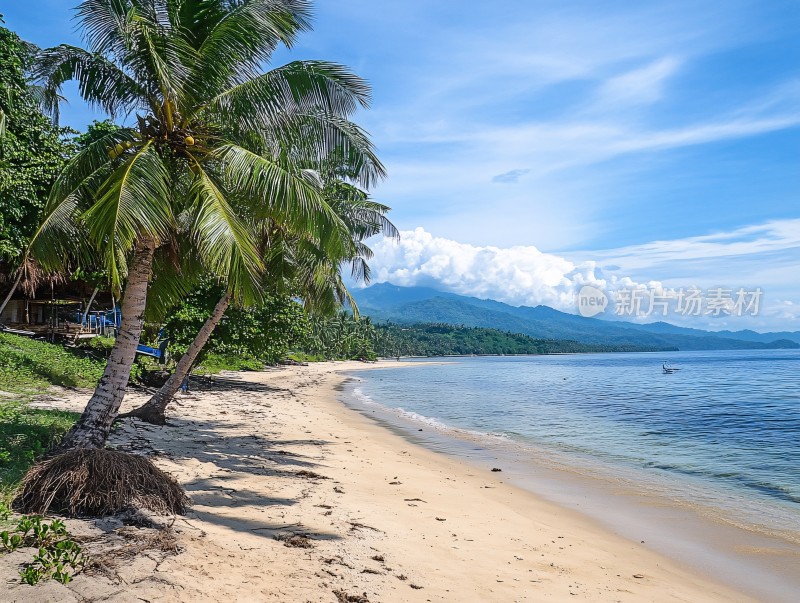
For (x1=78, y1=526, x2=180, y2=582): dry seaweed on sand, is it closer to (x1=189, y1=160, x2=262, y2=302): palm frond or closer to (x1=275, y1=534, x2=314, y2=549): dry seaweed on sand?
(x1=275, y1=534, x2=314, y2=549): dry seaweed on sand

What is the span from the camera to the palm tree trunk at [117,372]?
22.6ft

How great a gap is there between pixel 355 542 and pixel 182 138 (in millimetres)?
6021

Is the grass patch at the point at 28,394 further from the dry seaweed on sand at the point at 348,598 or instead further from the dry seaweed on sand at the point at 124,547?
the dry seaweed on sand at the point at 348,598

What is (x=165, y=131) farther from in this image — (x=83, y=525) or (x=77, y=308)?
(x=77, y=308)

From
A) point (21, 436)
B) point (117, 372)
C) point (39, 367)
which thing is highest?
point (117, 372)

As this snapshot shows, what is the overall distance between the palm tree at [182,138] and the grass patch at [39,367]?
771 cm

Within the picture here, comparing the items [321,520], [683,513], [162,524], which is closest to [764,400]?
[683,513]

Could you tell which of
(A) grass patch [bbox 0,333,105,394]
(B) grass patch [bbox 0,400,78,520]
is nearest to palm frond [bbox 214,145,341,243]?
(B) grass patch [bbox 0,400,78,520]

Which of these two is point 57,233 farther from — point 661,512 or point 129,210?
point 661,512

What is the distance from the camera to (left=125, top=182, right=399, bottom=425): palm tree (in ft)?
39.9

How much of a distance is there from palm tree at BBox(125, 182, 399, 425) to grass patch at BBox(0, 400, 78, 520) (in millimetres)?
2235

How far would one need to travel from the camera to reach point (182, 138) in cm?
787

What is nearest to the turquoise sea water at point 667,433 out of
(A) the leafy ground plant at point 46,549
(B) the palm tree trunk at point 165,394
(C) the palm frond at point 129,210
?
(B) the palm tree trunk at point 165,394

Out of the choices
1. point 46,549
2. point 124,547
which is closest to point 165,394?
point 124,547
